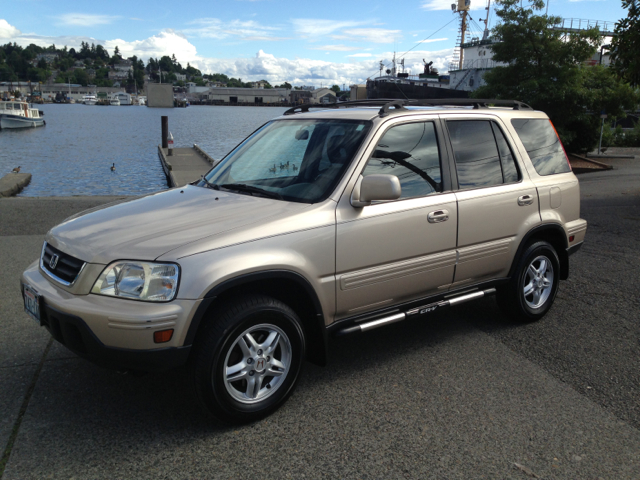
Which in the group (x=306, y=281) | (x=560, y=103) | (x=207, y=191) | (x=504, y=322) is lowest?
(x=504, y=322)

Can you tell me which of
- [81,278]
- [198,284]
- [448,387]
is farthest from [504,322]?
[81,278]

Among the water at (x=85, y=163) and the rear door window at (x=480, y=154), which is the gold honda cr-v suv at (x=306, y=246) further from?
the water at (x=85, y=163)

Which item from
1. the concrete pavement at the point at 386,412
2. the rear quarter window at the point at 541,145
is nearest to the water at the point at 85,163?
the concrete pavement at the point at 386,412

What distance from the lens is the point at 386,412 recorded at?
3.53 meters

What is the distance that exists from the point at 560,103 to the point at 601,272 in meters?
14.1

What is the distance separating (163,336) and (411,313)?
191cm

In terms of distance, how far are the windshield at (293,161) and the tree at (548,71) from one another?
16.3m

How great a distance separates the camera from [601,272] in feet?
22.1

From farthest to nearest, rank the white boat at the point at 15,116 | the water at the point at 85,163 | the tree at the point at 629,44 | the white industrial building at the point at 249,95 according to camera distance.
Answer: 1. the white industrial building at the point at 249,95
2. the white boat at the point at 15,116
3. the water at the point at 85,163
4. the tree at the point at 629,44

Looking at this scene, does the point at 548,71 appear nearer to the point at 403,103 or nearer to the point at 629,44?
the point at 629,44

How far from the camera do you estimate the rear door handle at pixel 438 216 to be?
4070mm


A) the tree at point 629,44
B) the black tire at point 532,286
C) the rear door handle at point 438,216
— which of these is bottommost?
the black tire at point 532,286

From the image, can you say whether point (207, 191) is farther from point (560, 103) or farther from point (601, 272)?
point (560, 103)

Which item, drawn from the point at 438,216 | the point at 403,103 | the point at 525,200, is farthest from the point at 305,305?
the point at 525,200
